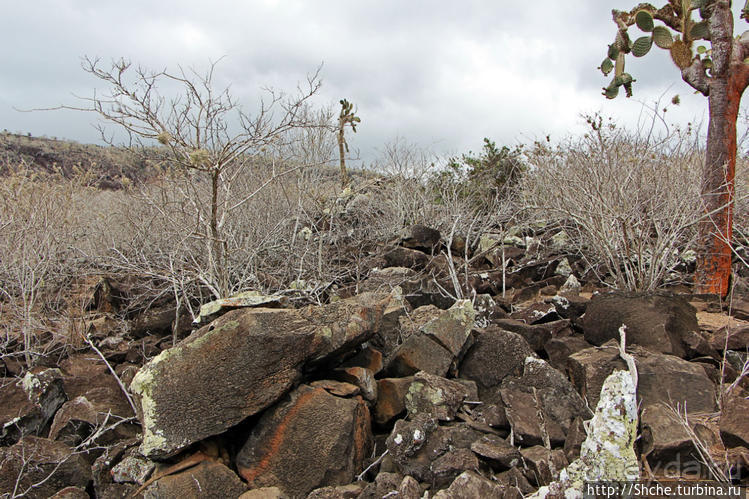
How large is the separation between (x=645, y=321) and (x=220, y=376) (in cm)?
317

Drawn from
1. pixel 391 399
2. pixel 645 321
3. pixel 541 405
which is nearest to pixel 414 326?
pixel 391 399

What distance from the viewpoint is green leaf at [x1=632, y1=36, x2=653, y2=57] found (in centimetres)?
705

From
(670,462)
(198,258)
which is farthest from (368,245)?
(670,462)

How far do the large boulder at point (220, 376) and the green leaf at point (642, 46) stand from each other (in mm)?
6748

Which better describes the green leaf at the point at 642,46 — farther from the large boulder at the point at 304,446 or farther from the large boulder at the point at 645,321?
the large boulder at the point at 304,446

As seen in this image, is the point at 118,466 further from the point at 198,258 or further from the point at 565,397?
the point at 198,258

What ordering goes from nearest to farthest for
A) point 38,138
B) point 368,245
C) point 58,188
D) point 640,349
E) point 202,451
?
point 202,451, point 640,349, point 58,188, point 368,245, point 38,138

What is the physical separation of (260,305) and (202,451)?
3.53ft

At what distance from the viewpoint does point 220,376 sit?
113 inches

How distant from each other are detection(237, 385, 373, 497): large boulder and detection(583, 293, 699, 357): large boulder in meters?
2.27

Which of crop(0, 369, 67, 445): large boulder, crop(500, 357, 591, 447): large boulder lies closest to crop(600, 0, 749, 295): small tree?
crop(500, 357, 591, 447): large boulder

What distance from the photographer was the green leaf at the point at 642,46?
7.05 m

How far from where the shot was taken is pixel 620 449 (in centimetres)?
240

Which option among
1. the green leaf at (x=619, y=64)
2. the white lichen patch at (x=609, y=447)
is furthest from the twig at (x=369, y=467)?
the green leaf at (x=619, y=64)
